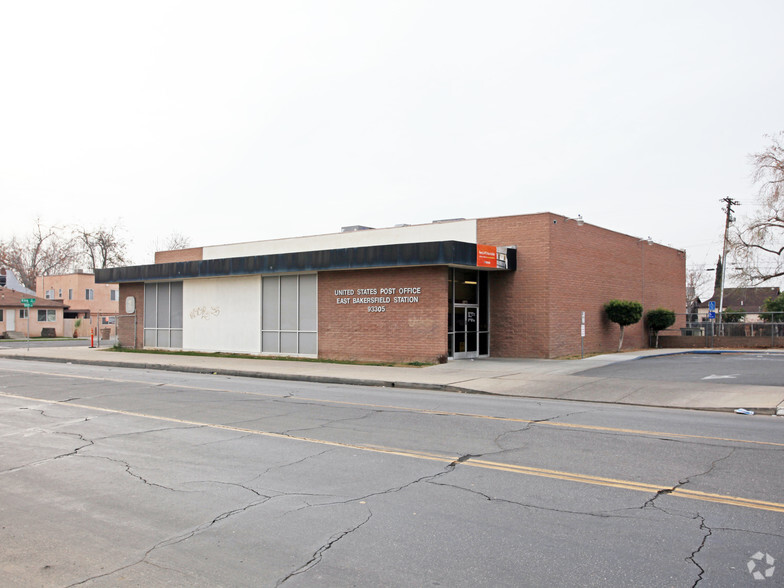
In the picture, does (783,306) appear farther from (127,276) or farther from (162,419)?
(162,419)

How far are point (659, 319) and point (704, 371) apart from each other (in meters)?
14.4

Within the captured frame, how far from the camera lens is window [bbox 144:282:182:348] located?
1205 inches

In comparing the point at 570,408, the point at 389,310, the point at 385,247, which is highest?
the point at 385,247

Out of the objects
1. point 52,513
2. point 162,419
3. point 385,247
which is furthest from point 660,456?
point 385,247

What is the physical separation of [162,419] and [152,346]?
22983 mm

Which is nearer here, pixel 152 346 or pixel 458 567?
pixel 458 567

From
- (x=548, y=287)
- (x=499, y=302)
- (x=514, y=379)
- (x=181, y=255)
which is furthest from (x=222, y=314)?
(x=514, y=379)

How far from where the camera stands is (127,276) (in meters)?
32.0

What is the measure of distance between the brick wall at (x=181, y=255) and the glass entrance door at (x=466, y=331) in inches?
631

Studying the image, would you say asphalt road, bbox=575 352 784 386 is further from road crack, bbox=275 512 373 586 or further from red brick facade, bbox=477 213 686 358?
road crack, bbox=275 512 373 586

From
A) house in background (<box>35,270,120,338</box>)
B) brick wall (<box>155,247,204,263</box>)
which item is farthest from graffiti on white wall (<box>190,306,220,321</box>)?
house in background (<box>35,270,120,338</box>)

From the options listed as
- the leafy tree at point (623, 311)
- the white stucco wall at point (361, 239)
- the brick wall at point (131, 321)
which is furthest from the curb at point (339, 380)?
the leafy tree at point (623, 311)

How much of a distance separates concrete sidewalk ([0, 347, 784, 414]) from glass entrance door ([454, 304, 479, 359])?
4.40ft

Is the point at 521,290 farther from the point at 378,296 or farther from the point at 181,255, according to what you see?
the point at 181,255
